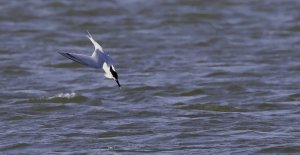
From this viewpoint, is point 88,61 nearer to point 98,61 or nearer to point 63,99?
point 98,61

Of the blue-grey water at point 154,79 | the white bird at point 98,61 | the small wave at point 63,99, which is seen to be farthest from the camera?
the small wave at point 63,99

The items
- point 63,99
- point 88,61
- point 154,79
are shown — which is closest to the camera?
point 88,61

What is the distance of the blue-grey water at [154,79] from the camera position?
7844 millimetres

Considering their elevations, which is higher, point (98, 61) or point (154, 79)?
point (98, 61)

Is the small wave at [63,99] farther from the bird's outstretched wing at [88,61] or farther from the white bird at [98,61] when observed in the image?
the bird's outstretched wing at [88,61]

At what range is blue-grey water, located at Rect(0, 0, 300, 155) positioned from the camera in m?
7.84

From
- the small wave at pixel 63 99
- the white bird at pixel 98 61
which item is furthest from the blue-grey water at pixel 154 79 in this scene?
the white bird at pixel 98 61

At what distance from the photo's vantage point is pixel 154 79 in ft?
33.9

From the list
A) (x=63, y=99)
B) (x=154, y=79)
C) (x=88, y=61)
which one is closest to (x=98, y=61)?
(x=88, y=61)

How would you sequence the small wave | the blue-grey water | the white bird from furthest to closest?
1. the small wave
2. the blue-grey water
3. the white bird

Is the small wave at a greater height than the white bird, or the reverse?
the white bird

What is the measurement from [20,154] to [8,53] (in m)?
4.41

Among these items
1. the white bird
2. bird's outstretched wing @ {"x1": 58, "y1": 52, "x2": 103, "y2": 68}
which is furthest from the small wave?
bird's outstretched wing @ {"x1": 58, "y1": 52, "x2": 103, "y2": 68}

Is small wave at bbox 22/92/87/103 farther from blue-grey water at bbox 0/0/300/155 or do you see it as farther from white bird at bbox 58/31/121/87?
white bird at bbox 58/31/121/87
